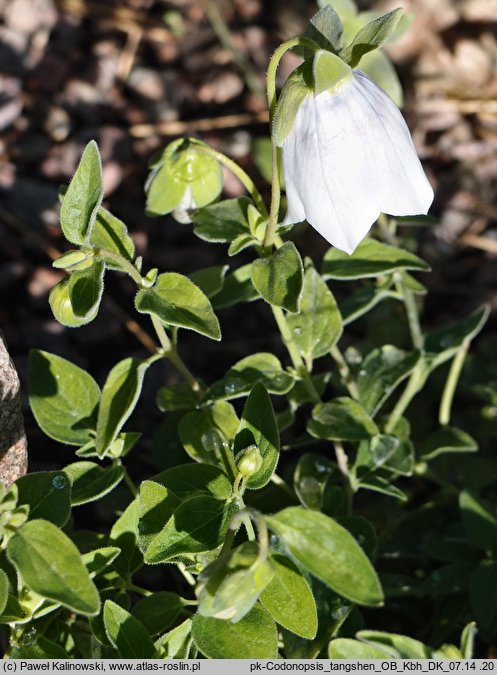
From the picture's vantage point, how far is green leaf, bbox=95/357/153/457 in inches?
53.3

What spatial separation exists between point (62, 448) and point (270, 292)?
991 mm

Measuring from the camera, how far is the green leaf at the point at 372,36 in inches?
45.8

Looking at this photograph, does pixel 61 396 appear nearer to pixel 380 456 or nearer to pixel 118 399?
pixel 118 399

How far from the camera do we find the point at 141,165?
8.53 ft

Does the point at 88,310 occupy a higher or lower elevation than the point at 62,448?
higher

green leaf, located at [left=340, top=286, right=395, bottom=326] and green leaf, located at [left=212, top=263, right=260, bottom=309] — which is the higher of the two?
green leaf, located at [left=212, top=263, right=260, bottom=309]

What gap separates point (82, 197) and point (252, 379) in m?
0.47

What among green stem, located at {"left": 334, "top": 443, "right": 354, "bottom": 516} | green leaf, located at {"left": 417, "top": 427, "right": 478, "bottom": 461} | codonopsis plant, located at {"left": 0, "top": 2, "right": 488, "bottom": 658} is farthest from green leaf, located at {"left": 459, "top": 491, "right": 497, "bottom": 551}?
green stem, located at {"left": 334, "top": 443, "right": 354, "bottom": 516}

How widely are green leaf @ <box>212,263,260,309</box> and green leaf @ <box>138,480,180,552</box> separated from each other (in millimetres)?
418

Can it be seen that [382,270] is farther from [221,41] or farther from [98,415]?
[221,41]

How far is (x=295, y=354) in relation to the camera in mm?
1561

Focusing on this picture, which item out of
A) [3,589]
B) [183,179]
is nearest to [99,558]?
[3,589]

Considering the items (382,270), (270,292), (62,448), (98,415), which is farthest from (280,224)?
(62,448)

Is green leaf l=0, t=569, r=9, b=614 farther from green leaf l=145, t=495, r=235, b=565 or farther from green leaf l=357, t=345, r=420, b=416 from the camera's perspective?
green leaf l=357, t=345, r=420, b=416
